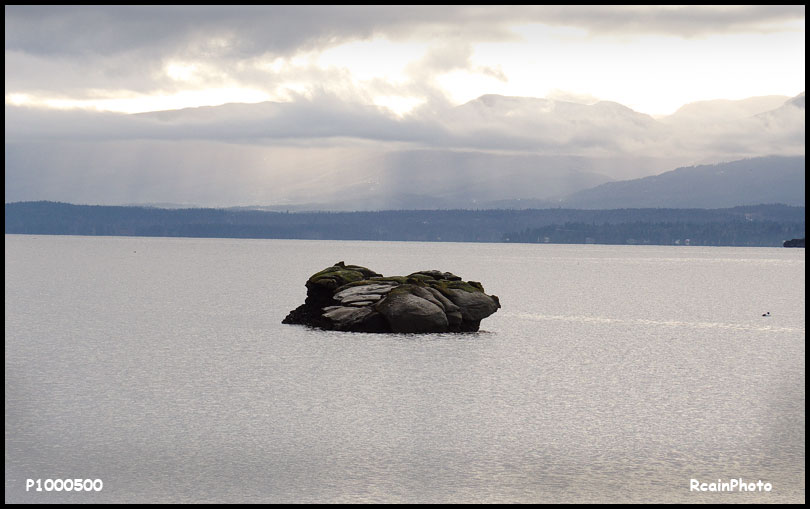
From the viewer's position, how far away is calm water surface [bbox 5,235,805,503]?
2477 cm

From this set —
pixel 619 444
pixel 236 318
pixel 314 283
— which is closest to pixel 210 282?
pixel 236 318

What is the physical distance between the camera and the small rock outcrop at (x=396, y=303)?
58316 millimetres

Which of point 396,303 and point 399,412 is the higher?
point 396,303

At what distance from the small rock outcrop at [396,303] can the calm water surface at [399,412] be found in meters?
1.41

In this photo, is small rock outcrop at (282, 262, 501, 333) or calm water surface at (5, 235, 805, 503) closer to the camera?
calm water surface at (5, 235, 805, 503)

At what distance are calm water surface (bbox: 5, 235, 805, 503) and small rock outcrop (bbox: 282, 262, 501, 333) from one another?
1410 millimetres

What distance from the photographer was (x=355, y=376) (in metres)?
43.7

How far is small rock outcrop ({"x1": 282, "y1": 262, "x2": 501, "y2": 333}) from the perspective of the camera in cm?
5832

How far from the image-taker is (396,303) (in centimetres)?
5794

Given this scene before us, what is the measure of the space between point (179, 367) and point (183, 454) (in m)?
20.4

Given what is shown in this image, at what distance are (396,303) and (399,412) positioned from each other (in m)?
23.2

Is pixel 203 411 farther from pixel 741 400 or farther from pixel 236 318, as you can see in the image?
pixel 236 318

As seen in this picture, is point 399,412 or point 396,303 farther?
point 396,303

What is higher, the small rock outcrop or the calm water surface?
the small rock outcrop
